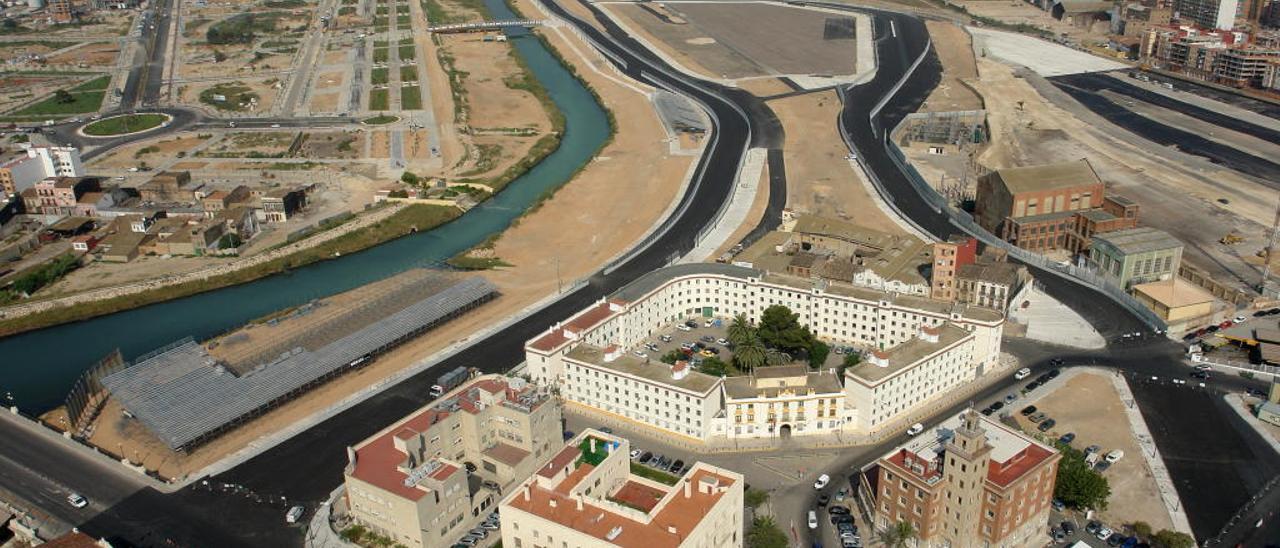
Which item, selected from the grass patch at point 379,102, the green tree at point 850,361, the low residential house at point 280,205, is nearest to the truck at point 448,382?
the green tree at point 850,361

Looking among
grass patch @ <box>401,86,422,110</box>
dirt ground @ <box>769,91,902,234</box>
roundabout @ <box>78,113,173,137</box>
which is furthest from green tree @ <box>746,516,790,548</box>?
roundabout @ <box>78,113,173,137</box>

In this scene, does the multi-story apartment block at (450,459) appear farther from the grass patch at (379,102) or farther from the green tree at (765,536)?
the grass patch at (379,102)

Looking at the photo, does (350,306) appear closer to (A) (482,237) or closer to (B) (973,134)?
(A) (482,237)

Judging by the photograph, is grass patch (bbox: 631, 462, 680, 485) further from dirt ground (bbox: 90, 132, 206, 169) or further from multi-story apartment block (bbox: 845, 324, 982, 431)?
dirt ground (bbox: 90, 132, 206, 169)

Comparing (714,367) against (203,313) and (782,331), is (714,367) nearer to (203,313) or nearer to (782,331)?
(782,331)

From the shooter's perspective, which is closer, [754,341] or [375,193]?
[754,341]

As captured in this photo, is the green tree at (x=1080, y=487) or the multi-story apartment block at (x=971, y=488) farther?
the green tree at (x=1080, y=487)

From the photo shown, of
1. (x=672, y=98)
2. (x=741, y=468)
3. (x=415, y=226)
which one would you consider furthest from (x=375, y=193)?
(x=741, y=468)
